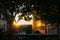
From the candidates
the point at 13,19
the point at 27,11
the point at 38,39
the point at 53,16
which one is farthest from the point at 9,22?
the point at 53,16

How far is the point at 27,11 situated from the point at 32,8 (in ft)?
0.82

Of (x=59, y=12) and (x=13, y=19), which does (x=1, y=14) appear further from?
(x=59, y=12)

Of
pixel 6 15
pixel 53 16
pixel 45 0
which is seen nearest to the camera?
pixel 45 0

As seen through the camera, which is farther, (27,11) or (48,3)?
(27,11)

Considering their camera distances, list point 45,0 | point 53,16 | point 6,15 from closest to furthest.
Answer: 1. point 45,0
2. point 6,15
3. point 53,16

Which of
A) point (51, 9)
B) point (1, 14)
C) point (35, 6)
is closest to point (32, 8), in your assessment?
point (35, 6)

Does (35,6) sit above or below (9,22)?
above

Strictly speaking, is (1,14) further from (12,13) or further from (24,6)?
(24,6)

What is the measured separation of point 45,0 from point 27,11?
121 centimetres

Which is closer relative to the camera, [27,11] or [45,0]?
[45,0]

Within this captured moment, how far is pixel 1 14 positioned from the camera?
25.1 feet

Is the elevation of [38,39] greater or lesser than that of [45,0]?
lesser

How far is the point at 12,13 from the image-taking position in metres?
7.53

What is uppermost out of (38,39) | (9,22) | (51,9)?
(51,9)
